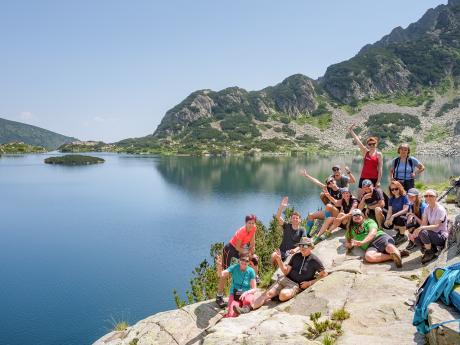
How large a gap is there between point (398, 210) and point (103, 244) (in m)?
42.8

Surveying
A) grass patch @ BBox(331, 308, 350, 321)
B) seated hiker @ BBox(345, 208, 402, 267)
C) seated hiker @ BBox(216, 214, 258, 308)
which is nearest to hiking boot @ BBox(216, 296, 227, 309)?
seated hiker @ BBox(216, 214, 258, 308)

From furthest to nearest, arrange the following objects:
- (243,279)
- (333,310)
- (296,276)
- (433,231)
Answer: (243,279) < (296,276) < (433,231) < (333,310)

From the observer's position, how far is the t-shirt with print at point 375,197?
566 inches

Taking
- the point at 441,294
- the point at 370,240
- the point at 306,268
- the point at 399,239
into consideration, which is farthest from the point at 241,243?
the point at 441,294

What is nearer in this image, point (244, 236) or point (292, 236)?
point (244, 236)

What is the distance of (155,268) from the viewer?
39.5 metres

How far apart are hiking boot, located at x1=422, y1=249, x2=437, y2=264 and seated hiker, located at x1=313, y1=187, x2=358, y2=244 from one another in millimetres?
3607

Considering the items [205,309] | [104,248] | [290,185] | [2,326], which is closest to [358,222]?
[205,309]

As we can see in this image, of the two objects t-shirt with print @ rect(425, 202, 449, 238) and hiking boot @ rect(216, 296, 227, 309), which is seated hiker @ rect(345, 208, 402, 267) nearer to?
t-shirt with print @ rect(425, 202, 449, 238)

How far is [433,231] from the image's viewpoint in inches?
450

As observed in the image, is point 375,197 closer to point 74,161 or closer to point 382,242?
point 382,242

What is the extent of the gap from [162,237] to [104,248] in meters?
7.96

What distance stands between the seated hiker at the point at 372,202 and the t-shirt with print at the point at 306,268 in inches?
153

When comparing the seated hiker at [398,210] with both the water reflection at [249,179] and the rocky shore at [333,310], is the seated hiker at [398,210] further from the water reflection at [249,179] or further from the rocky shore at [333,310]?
the water reflection at [249,179]
